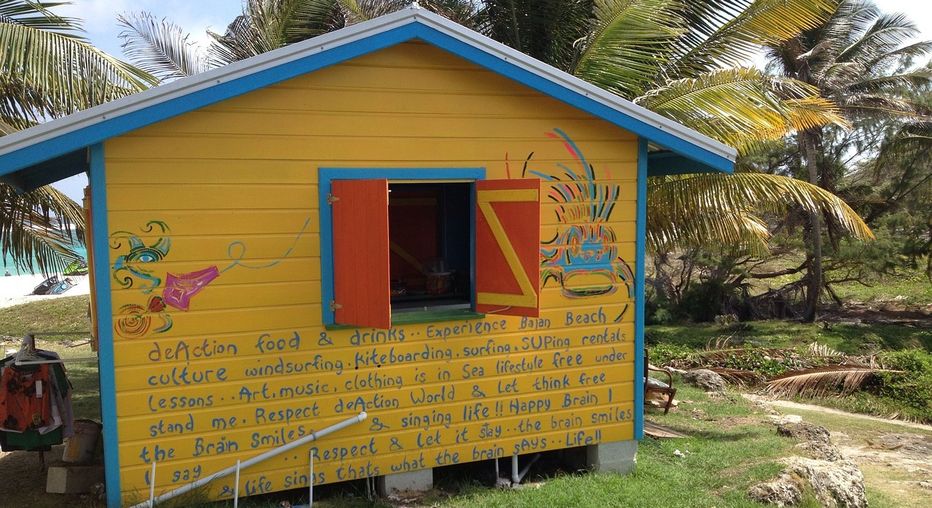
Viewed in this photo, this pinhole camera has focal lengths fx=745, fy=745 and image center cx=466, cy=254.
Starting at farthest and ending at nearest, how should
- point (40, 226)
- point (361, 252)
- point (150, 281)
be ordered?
point (40, 226), point (361, 252), point (150, 281)

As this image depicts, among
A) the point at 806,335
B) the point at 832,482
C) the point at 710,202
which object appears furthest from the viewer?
the point at 806,335

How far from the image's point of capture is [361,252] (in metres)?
5.34

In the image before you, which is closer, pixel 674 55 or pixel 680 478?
pixel 680 478

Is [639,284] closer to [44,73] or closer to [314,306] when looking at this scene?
[314,306]

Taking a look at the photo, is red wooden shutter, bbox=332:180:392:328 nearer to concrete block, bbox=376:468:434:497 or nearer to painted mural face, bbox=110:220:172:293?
painted mural face, bbox=110:220:172:293

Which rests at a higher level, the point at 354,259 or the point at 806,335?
the point at 354,259

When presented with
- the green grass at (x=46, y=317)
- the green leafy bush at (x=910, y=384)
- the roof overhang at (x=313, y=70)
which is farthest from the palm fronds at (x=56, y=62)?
the green leafy bush at (x=910, y=384)

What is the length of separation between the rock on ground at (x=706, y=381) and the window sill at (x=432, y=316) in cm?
703

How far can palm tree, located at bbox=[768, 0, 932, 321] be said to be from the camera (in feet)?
71.2

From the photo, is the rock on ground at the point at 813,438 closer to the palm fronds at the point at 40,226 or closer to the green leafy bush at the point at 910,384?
the green leafy bush at the point at 910,384

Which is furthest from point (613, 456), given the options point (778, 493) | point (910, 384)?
point (910, 384)

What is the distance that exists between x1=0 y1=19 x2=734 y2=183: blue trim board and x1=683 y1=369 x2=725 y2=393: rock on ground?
6331 mm

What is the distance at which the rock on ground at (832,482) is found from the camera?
21.0 ft

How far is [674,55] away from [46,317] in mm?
17108
